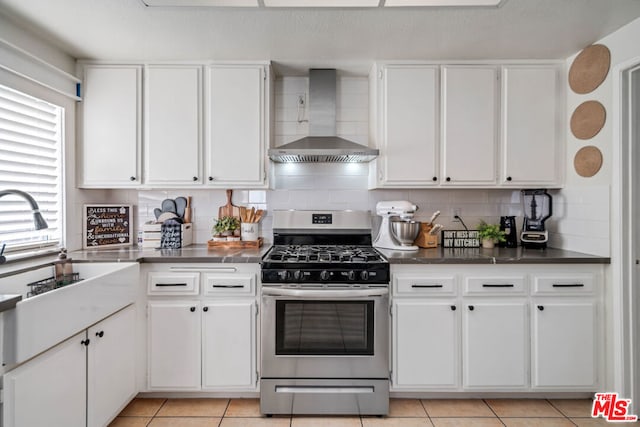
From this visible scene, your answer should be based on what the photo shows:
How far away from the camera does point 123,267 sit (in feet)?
7.00

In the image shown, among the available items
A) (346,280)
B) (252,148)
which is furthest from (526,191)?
(252,148)

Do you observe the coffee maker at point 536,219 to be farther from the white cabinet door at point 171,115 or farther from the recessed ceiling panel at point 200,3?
the white cabinet door at point 171,115

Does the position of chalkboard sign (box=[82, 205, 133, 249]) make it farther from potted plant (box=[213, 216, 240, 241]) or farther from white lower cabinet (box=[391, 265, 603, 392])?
white lower cabinet (box=[391, 265, 603, 392])

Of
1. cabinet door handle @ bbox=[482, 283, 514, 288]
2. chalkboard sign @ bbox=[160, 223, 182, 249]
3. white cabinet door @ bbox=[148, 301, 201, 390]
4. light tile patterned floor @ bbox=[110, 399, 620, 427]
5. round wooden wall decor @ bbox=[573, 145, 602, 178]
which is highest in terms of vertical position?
round wooden wall decor @ bbox=[573, 145, 602, 178]

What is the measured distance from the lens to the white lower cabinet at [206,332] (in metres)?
2.24

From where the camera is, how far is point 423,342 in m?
2.23

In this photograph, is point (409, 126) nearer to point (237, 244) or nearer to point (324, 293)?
point (324, 293)

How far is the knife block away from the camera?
271 centimetres

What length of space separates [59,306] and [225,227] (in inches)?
50.4

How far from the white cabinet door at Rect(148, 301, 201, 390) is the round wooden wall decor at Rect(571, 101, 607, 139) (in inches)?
113

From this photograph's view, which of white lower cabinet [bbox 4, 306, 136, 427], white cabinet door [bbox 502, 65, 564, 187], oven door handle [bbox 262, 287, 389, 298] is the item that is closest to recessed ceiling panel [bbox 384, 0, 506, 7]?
white cabinet door [bbox 502, 65, 564, 187]

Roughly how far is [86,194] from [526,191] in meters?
3.49

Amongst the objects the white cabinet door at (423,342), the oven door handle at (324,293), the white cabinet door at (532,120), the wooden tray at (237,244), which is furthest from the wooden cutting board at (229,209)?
the white cabinet door at (532,120)

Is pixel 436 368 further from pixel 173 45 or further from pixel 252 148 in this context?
pixel 173 45
